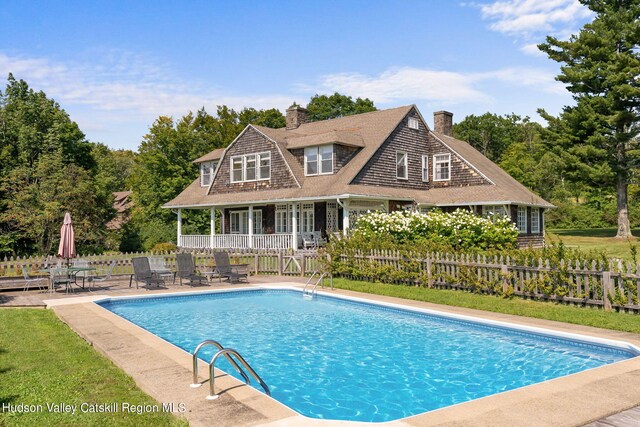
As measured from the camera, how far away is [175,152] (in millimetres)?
48969

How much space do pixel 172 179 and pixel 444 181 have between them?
88.2ft

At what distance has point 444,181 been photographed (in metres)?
32.7

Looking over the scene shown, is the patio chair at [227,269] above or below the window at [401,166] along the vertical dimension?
below

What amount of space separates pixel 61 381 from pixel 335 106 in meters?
64.0

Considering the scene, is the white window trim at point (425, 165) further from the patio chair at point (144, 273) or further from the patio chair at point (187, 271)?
the patio chair at point (144, 273)

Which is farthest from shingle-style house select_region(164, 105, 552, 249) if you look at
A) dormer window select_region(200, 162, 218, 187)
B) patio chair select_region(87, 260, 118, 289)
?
patio chair select_region(87, 260, 118, 289)

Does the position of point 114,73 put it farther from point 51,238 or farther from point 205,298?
point 51,238

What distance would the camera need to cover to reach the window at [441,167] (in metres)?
32.7

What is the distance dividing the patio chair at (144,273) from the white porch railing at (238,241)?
35.3 feet

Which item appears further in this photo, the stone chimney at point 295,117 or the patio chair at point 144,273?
the stone chimney at point 295,117

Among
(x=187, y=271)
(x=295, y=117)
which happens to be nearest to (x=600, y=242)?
Answer: (x=295, y=117)

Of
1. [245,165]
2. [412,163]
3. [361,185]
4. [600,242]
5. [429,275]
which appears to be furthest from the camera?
[600,242]

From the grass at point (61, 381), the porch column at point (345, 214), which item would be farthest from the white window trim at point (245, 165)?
the grass at point (61, 381)

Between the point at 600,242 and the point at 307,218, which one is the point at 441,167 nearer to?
the point at 307,218
